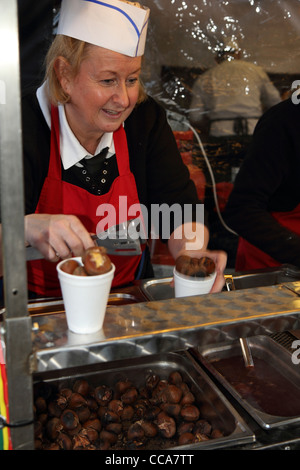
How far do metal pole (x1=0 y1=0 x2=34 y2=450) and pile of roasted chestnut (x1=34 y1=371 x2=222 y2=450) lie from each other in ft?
1.06

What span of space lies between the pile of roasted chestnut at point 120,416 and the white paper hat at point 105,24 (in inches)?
44.6

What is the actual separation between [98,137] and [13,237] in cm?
124

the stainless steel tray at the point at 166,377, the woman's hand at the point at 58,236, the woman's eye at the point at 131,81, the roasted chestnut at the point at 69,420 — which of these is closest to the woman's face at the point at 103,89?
the woman's eye at the point at 131,81

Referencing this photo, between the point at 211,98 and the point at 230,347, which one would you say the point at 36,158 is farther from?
the point at 211,98

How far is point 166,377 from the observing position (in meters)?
1.47

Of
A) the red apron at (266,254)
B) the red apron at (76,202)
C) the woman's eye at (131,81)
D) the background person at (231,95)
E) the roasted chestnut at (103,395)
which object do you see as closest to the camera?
the roasted chestnut at (103,395)

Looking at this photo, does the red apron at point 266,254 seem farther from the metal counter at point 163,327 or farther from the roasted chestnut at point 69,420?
the roasted chestnut at point 69,420

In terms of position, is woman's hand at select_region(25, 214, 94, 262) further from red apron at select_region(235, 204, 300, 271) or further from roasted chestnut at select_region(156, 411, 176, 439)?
red apron at select_region(235, 204, 300, 271)

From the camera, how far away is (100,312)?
3.04 ft

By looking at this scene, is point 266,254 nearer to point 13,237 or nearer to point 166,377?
point 166,377

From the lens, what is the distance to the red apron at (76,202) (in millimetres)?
1854

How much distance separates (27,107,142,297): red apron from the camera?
6.08ft

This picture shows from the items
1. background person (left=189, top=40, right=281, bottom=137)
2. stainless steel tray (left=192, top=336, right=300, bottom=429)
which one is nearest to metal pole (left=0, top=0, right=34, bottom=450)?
stainless steel tray (left=192, top=336, right=300, bottom=429)

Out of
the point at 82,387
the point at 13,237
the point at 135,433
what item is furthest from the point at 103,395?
the point at 13,237
